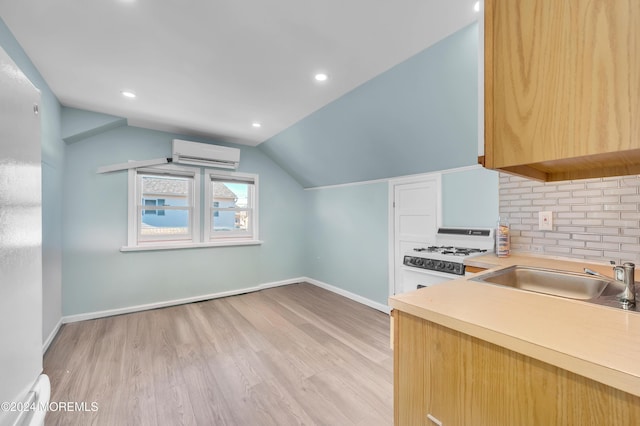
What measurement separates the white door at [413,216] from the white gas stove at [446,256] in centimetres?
21

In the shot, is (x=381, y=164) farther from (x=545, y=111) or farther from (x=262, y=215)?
(x=545, y=111)

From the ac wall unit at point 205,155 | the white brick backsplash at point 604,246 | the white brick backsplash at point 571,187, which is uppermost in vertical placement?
the ac wall unit at point 205,155

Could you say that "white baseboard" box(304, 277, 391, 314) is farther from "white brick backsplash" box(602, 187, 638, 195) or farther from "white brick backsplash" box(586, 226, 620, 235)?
"white brick backsplash" box(602, 187, 638, 195)

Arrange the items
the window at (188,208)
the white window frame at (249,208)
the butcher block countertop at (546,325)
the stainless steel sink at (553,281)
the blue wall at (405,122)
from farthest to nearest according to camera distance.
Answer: the white window frame at (249,208) → the window at (188,208) → the blue wall at (405,122) → the stainless steel sink at (553,281) → the butcher block countertop at (546,325)

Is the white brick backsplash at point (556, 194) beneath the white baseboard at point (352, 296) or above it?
above

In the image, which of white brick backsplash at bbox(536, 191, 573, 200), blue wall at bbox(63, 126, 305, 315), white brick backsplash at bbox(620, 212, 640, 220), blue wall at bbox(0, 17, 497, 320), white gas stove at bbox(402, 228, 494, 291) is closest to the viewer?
white brick backsplash at bbox(620, 212, 640, 220)

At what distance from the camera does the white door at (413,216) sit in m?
2.89

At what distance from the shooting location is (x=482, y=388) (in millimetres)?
708

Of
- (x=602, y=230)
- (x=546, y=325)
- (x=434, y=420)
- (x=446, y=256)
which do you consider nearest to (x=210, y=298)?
(x=446, y=256)

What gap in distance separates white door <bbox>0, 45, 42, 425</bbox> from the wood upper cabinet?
1.28 m

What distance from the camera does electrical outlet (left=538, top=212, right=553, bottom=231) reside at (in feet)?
5.69

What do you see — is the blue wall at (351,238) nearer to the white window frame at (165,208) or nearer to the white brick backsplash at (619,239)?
the white window frame at (165,208)

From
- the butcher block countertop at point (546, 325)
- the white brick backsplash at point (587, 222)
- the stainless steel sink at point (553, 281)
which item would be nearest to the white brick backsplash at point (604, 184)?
the white brick backsplash at point (587, 222)

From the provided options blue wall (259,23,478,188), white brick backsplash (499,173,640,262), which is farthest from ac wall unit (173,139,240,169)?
white brick backsplash (499,173,640,262)
